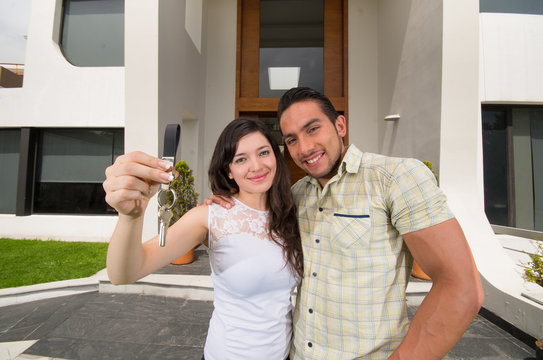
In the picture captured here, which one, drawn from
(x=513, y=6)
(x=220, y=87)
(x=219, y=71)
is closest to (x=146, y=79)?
(x=220, y=87)

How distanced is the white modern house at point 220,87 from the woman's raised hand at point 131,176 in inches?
155

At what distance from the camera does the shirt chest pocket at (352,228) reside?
109 centimetres

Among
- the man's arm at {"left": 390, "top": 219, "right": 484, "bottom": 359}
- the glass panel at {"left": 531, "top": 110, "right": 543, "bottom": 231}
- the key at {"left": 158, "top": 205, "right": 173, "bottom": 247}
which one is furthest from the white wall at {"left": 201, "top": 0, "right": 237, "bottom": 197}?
the glass panel at {"left": 531, "top": 110, "right": 543, "bottom": 231}

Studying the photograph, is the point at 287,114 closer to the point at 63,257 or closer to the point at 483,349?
the point at 483,349

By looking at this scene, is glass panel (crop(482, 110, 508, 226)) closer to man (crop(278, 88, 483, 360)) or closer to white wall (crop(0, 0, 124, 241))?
man (crop(278, 88, 483, 360))

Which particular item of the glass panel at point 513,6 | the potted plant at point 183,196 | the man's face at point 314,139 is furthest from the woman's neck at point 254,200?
the glass panel at point 513,6

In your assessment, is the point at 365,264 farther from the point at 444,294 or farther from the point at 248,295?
the point at 248,295

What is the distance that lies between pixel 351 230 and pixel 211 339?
871 millimetres

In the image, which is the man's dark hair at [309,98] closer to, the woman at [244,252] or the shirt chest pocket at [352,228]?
the woman at [244,252]

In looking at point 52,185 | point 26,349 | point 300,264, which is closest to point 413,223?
point 300,264

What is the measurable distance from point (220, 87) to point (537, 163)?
7.67m

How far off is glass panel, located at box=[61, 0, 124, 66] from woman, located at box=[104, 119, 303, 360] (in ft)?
24.1

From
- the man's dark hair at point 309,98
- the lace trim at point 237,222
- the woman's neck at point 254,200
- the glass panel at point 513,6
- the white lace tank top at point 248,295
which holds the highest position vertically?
the glass panel at point 513,6

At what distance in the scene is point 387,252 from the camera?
42.7 inches
